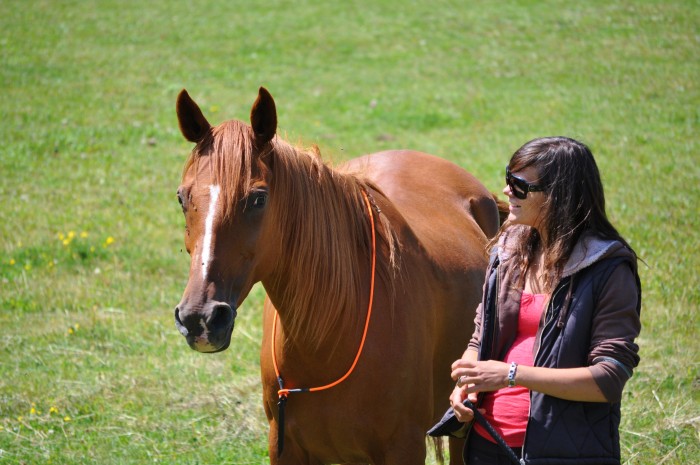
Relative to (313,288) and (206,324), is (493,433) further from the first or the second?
(206,324)

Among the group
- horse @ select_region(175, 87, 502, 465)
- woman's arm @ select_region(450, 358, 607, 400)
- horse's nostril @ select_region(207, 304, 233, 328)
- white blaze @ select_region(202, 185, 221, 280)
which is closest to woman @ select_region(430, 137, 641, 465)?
woman's arm @ select_region(450, 358, 607, 400)

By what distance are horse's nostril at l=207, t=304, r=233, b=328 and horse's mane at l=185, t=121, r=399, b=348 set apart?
47cm

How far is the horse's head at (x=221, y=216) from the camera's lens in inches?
108

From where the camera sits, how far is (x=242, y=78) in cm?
1447

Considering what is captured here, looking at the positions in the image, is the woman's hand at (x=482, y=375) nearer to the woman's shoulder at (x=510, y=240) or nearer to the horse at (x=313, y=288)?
the woman's shoulder at (x=510, y=240)

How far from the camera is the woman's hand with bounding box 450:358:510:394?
2.60 meters

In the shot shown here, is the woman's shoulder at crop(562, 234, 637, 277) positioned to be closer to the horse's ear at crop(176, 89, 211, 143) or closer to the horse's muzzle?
the horse's muzzle

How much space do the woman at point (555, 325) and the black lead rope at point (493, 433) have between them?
0.02 meters

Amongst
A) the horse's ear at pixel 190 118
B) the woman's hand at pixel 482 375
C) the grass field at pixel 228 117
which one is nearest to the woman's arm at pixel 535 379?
the woman's hand at pixel 482 375

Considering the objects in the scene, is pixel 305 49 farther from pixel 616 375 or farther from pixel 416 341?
pixel 616 375

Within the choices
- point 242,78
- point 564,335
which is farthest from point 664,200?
point 242,78

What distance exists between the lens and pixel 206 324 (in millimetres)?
2703

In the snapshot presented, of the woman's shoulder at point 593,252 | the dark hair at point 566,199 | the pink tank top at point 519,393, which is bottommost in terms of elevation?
the pink tank top at point 519,393

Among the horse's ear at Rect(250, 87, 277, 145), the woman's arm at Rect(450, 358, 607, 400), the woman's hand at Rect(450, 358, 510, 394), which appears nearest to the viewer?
the woman's arm at Rect(450, 358, 607, 400)
